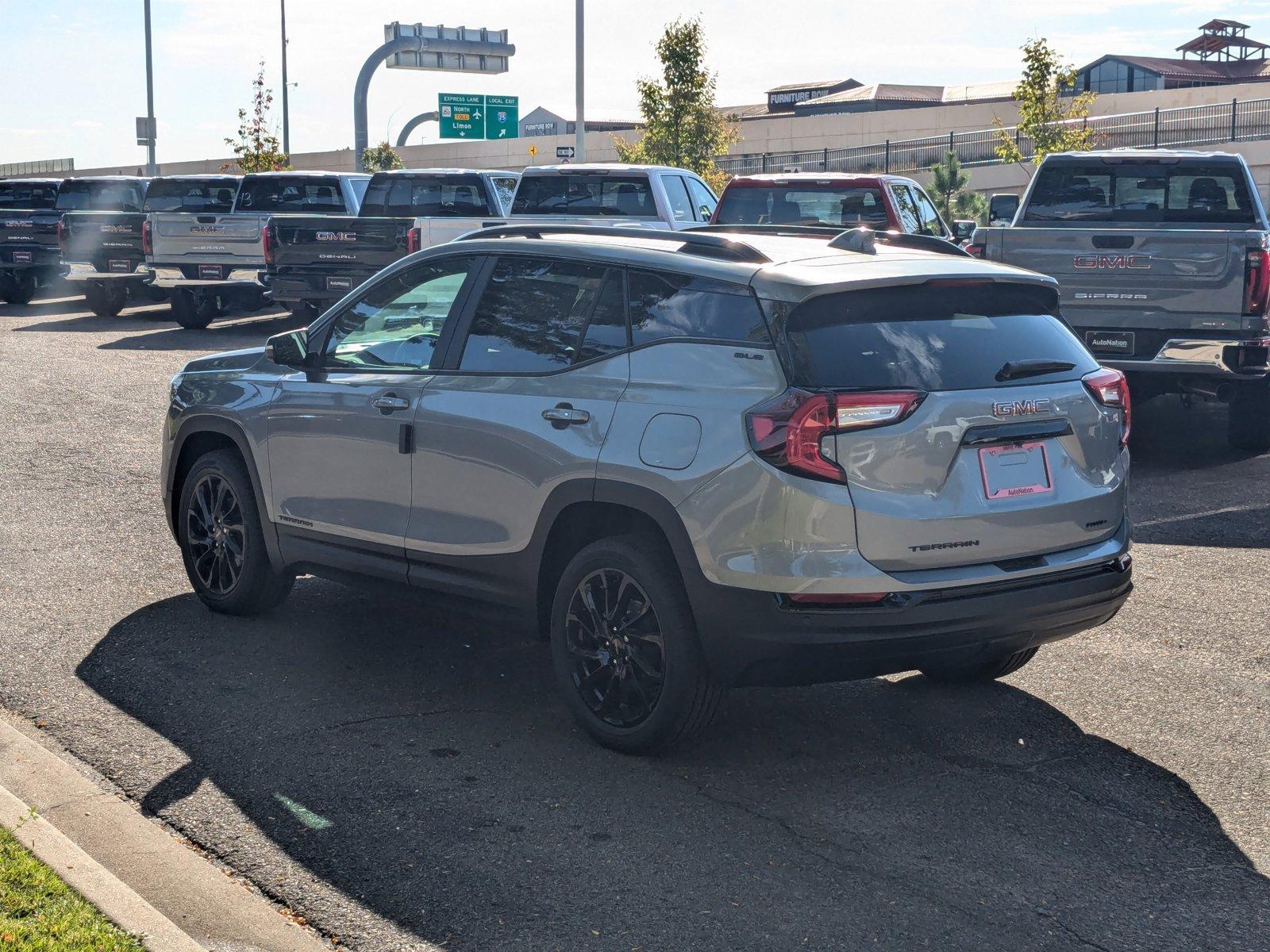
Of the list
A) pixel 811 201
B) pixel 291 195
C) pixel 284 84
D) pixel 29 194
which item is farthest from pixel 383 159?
pixel 811 201

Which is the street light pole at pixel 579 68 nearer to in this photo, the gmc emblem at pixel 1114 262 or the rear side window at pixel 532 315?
the gmc emblem at pixel 1114 262

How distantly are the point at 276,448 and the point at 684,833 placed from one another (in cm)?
293

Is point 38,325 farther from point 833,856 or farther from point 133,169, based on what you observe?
point 133,169

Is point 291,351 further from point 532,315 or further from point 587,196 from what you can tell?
point 587,196

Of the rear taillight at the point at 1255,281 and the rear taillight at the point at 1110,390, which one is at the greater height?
the rear taillight at the point at 1255,281

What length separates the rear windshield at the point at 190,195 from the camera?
24.3 metres

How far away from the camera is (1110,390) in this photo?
17.9 ft

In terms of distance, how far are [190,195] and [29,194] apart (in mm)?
5507

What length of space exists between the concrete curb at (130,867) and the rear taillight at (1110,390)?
3.20 m

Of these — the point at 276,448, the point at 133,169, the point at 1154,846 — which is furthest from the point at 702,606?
the point at 133,169

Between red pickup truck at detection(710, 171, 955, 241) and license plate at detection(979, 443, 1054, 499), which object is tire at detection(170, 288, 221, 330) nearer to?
red pickup truck at detection(710, 171, 955, 241)

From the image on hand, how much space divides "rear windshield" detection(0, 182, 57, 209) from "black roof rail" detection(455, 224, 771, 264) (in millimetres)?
24287

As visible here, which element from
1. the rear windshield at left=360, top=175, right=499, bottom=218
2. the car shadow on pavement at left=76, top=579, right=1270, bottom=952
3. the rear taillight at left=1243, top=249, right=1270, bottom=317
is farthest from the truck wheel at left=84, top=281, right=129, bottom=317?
the car shadow on pavement at left=76, top=579, right=1270, bottom=952

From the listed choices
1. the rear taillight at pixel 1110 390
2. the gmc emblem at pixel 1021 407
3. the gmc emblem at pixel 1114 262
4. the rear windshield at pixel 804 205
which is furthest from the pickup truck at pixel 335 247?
the gmc emblem at pixel 1021 407
